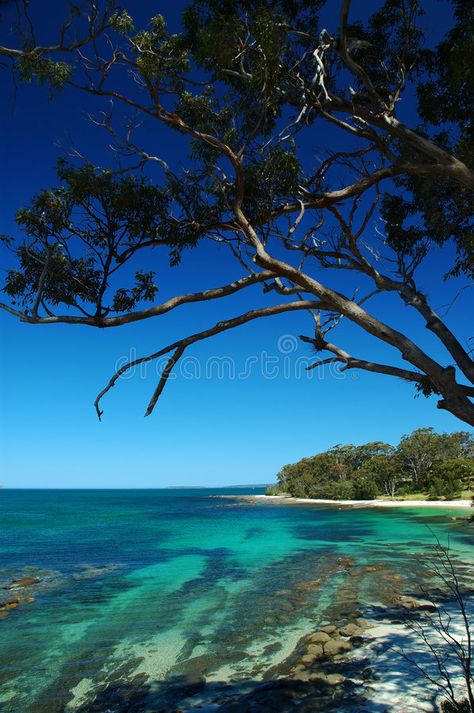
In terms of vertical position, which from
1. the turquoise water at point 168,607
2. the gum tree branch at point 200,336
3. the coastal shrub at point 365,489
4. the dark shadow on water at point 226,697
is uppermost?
the gum tree branch at point 200,336

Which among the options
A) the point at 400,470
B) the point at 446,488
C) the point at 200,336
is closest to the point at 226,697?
the point at 200,336

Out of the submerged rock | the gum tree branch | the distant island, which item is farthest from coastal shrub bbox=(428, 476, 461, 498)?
the gum tree branch

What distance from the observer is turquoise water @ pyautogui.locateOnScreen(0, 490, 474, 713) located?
7387mm

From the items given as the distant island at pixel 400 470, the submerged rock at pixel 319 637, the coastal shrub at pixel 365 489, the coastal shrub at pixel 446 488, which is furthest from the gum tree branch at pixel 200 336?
the coastal shrub at pixel 365 489

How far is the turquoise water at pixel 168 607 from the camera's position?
7.39 metres

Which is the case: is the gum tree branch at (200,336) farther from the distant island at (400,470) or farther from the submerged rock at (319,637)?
the distant island at (400,470)

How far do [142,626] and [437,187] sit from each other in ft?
35.3

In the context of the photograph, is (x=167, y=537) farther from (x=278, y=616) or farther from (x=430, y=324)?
(x=430, y=324)

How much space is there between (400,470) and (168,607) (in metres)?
52.3

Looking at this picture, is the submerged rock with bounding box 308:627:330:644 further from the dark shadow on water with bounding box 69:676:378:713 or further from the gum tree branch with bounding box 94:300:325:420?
the gum tree branch with bounding box 94:300:325:420

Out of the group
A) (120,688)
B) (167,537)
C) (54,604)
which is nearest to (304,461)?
(167,537)

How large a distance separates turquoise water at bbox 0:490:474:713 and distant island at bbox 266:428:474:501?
26.8 m

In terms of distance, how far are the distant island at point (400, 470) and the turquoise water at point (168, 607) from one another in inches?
1055

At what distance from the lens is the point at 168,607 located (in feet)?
39.4
